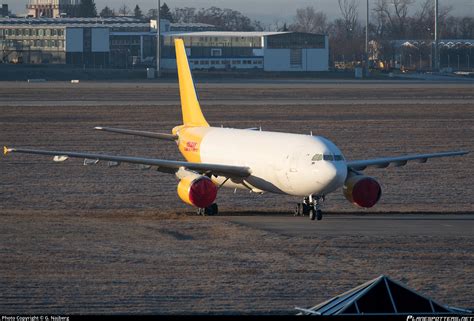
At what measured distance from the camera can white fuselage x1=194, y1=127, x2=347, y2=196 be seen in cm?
3228

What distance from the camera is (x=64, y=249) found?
92.6ft

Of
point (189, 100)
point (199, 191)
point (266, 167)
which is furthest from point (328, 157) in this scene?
point (189, 100)

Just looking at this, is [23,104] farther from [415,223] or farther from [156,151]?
[415,223]

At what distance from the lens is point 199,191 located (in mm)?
33094

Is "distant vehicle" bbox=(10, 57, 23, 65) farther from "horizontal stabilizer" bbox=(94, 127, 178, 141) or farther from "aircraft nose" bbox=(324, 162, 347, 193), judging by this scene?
"aircraft nose" bbox=(324, 162, 347, 193)

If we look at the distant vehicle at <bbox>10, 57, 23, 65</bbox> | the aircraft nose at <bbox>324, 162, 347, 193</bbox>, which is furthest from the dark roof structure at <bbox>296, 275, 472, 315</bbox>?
the distant vehicle at <bbox>10, 57, 23, 65</bbox>

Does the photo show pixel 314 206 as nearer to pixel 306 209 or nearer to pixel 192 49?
pixel 306 209

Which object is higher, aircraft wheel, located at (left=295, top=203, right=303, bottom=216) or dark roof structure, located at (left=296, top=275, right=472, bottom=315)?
dark roof structure, located at (left=296, top=275, right=472, bottom=315)

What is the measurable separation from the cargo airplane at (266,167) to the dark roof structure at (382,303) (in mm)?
17584

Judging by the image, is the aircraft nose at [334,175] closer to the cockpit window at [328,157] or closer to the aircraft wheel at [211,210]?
the cockpit window at [328,157]

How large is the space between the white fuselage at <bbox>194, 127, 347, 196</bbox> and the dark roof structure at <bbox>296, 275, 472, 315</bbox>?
17.6 m

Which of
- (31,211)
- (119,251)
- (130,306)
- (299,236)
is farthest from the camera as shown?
(31,211)

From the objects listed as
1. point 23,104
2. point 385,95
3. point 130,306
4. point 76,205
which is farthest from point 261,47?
point 130,306

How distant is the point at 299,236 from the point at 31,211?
975 cm
